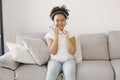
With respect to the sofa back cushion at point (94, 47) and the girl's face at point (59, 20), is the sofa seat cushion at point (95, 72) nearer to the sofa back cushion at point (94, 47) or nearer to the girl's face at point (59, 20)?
the sofa back cushion at point (94, 47)

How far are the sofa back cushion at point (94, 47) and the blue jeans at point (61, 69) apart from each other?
0.43 metres

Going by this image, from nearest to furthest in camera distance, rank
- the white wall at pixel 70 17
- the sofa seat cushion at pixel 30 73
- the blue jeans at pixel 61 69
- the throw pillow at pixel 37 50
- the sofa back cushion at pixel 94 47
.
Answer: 1. the blue jeans at pixel 61 69
2. the sofa seat cushion at pixel 30 73
3. the throw pillow at pixel 37 50
4. the sofa back cushion at pixel 94 47
5. the white wall at pixel 70 17

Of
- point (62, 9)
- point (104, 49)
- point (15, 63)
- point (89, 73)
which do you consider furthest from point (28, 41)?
point (104, 49)

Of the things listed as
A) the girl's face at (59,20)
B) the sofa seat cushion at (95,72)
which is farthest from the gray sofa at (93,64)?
the girl's face at (59,20)

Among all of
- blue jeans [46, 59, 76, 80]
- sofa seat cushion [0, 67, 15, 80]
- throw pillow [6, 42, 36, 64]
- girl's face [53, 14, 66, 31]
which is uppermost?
girl's face [53, 14, 66, 31]

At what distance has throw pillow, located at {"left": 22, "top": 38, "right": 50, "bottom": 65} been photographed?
261 centimetres

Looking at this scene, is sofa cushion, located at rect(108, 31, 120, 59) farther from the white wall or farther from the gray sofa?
the white wall

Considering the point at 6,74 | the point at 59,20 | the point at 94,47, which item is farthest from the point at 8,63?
the point at 94,47

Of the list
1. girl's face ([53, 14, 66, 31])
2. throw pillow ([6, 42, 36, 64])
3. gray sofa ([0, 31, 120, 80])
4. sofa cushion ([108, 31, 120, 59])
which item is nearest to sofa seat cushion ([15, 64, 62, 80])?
gray sofa ([0, 31, 120, 80])

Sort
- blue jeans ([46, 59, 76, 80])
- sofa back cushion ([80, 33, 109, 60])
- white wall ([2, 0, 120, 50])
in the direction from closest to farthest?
blue jeans ([46, 59, 76, 80]), sofa back cushion ([80, 33, 109, 60]), white wall ([2, 0, 120, 50])

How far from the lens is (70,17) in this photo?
3.37m

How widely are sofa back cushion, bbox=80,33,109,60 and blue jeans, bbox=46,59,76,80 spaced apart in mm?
434

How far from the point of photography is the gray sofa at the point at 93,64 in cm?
244

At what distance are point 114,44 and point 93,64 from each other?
545 millimetres
